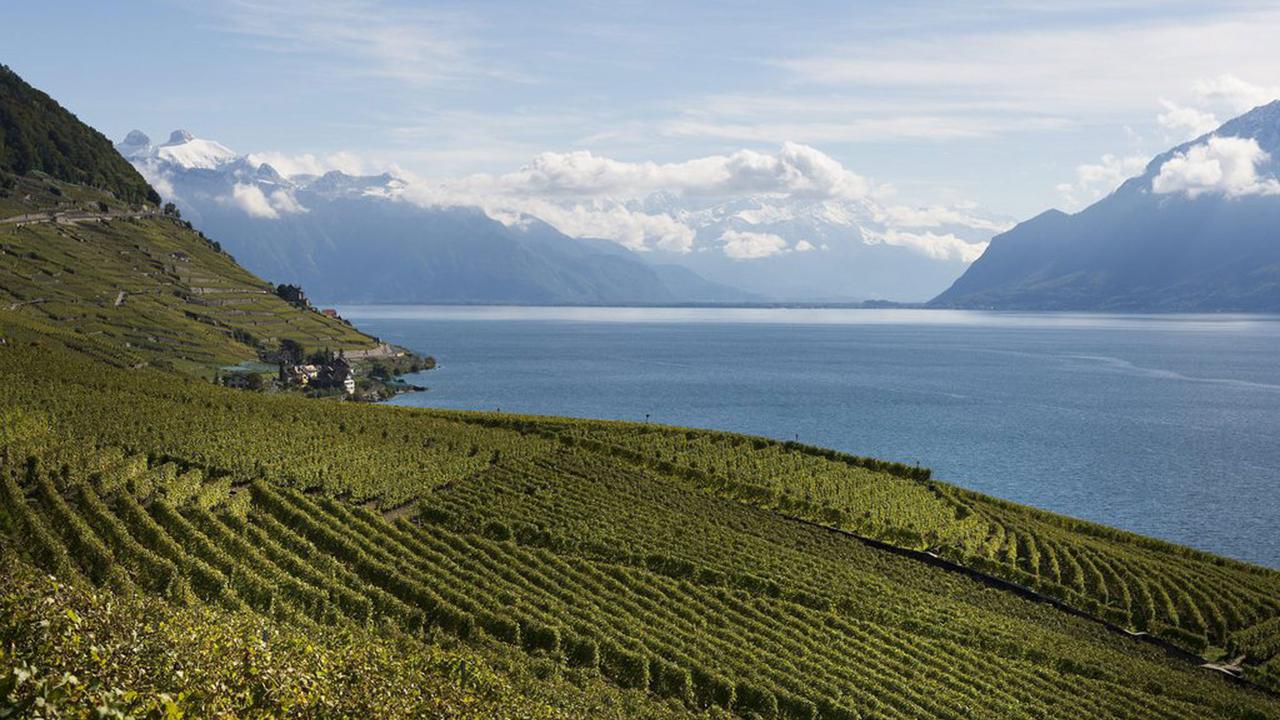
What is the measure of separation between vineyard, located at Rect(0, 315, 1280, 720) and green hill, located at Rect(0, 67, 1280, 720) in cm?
23

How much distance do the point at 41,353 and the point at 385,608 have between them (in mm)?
68546

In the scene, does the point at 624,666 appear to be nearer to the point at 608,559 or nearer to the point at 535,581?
the point at 535,581

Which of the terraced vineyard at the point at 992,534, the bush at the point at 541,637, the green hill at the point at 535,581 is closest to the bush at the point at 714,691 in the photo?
the green hill at the point at 535,581

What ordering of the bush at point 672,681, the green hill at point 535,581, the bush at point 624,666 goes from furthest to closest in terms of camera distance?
the bush at point 624,666 → the bush at point 672,681 → the green hill at point 535,581

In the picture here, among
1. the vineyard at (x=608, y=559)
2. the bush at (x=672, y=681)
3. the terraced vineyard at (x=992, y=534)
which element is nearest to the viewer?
the bush at (x=672, y=681)

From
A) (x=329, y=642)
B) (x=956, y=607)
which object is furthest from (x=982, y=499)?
(x=329, y=642)

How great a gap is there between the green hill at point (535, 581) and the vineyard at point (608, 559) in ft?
0.75

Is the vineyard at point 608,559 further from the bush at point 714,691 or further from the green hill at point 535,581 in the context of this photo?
the green hill at point 535,581

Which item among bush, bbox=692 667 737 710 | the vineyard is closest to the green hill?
bush, bbox=692 667 737 710

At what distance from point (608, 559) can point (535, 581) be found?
7.51 m

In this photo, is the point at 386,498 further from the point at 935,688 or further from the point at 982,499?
the point at 982,499

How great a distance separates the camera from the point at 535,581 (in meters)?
54.5

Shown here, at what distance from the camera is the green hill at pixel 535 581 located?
26.4 m

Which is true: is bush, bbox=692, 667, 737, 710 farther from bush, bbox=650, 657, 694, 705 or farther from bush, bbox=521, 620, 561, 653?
bush, bbox=521, 620, 561, 653
